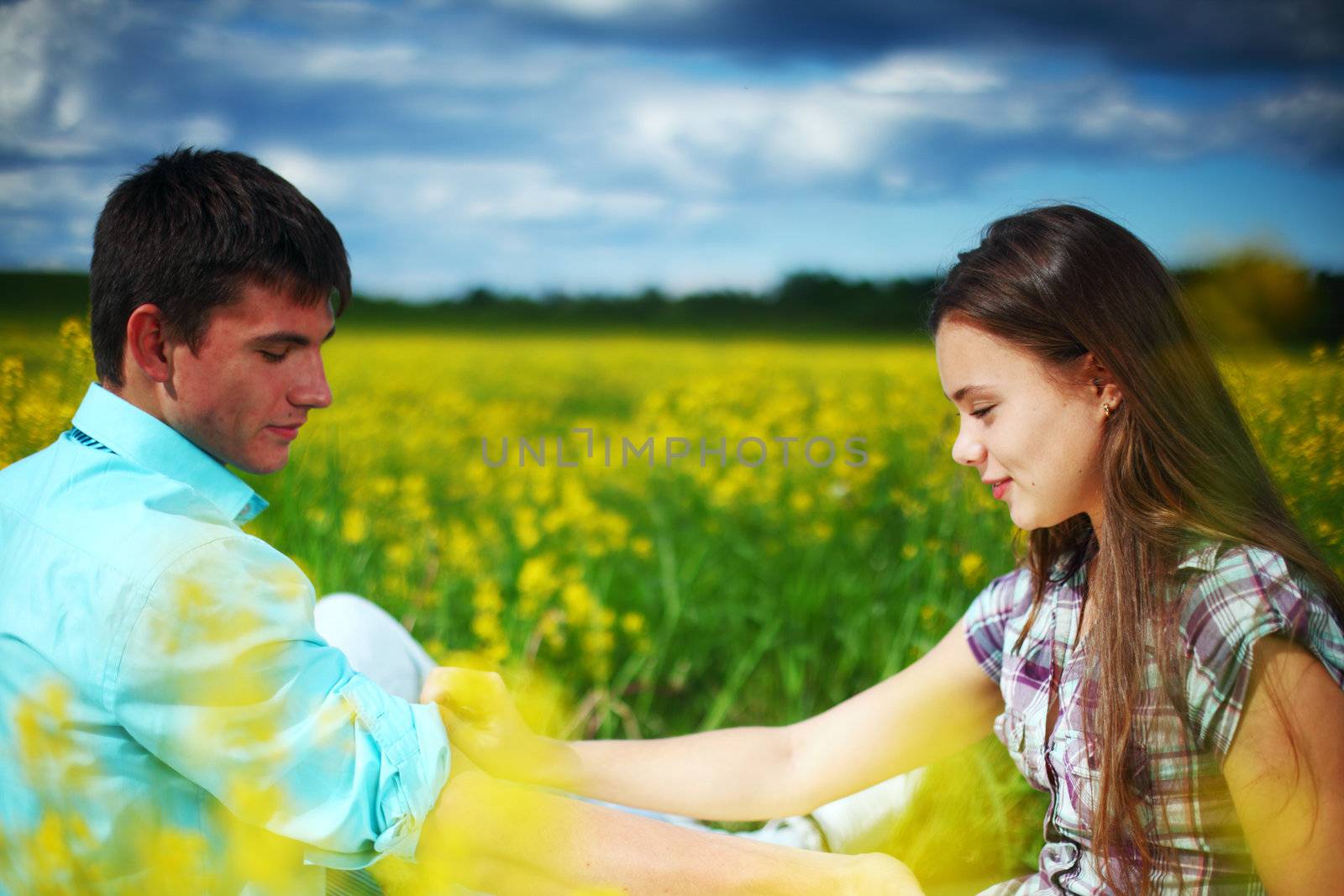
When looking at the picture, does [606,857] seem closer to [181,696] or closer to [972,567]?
[181,696]

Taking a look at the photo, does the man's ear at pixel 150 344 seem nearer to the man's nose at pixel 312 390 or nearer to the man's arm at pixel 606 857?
the man's nose at pixel 312 390

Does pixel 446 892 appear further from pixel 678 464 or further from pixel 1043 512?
pixel 678 464

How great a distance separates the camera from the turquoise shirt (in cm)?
113

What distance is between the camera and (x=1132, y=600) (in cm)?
139

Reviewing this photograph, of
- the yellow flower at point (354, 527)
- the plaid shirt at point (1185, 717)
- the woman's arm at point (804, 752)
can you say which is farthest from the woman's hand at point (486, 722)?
the yellow flower at point (354, 527)

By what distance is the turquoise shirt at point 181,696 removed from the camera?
3.69 feet

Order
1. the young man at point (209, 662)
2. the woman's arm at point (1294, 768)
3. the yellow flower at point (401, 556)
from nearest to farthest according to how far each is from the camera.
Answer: the young man at point (209, 662)
the woman's arm at point (1294, 768)
the yellow flower at point (401, 556)

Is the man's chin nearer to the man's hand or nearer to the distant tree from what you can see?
the man's hand

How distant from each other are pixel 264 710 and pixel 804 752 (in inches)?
41.0

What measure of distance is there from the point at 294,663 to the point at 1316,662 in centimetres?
123

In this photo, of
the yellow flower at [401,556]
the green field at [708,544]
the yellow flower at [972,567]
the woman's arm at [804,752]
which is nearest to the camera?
the woman's arm at [804,752]

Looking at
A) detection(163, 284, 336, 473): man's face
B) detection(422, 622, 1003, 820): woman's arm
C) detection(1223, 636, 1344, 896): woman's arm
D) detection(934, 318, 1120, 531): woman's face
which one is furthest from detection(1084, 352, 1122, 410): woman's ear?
detection(163, 284, 336, 473): man's face

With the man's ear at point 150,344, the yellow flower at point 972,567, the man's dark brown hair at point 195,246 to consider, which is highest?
the man's dark brown hair at point 195,246

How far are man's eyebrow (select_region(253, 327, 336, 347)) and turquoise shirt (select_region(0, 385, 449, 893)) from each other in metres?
0.25
